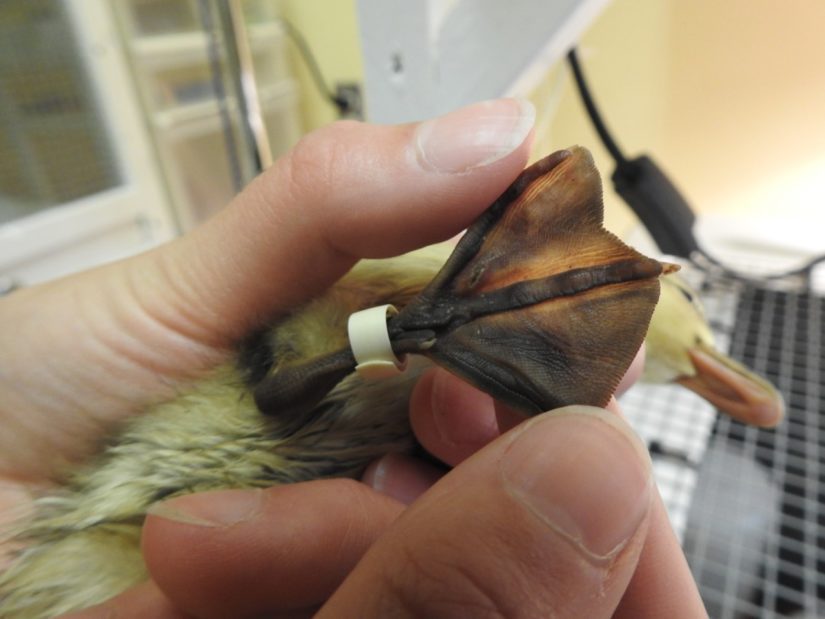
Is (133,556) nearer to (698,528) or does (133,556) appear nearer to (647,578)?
(647,578)

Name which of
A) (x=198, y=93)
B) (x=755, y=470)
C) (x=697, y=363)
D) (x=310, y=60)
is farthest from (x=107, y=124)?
(x=755, y=470)

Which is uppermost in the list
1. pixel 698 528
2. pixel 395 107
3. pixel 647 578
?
pixel 395 107

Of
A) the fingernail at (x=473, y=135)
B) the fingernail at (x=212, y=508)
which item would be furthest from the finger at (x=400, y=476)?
the fingernail at (x=473, y=135)

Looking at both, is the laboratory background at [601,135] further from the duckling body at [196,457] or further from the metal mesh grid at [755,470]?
the duckling body at [196,457]

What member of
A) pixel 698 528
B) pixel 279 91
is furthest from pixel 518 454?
pixel 279 91

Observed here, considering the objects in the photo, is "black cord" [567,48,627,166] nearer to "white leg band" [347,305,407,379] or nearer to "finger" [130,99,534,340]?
"finger" [130,99,534,340]

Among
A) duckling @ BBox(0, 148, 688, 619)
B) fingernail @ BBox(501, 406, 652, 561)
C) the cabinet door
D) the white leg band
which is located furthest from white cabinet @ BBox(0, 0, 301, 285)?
fingernail @ BBox(501, 406, 652, 561)
